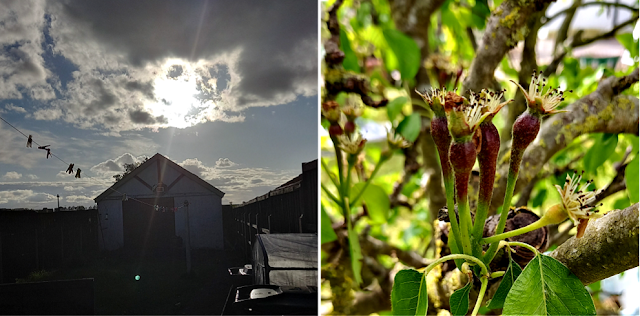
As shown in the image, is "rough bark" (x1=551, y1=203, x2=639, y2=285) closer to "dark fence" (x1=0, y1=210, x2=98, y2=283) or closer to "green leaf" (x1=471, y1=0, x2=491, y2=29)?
"green leaf" (x1=471, y1=0, x2=491, y2=29)

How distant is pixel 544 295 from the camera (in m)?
0.41

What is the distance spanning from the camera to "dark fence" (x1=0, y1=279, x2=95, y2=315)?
1.01 m

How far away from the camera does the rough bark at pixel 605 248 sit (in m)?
0.41

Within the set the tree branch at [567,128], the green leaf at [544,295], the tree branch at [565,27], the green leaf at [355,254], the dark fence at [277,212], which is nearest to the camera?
the green leaf at [544,295]

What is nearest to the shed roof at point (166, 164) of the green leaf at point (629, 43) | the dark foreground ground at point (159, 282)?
the dark foreground ground at point (159, 282)

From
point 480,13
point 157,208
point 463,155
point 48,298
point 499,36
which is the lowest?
point 48,298

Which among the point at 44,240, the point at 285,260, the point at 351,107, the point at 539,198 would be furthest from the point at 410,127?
the point at 44,240

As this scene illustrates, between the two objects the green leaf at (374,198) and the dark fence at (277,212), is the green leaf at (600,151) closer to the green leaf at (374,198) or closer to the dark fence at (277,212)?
the green leaf at (374,198)

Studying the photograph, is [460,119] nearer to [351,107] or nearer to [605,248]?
[605,248]

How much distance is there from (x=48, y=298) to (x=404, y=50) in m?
1.10

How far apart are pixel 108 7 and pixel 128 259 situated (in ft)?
2.32

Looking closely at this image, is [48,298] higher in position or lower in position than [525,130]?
lower

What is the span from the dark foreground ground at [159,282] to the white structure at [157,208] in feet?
0.15

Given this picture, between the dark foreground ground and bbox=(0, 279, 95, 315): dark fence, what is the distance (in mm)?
19
